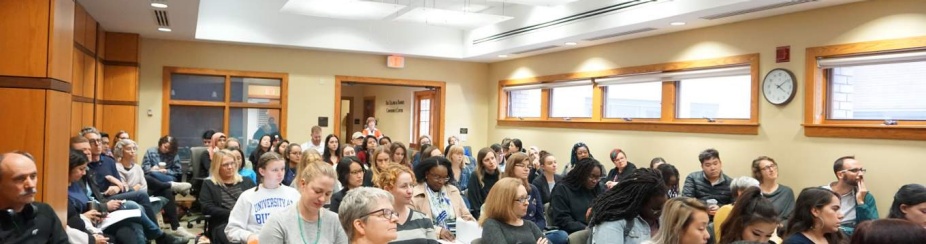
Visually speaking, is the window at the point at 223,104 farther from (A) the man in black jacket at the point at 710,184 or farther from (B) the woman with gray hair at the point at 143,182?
(A) the man in black jacket at the point at 710,184

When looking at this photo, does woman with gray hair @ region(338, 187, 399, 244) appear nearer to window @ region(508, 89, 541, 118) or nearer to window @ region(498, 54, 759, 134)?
window @ region(498, 54, 759, 134)

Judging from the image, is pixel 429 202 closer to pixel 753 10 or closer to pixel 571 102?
pixel 753 10

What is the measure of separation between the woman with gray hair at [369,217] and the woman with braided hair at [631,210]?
1.33m

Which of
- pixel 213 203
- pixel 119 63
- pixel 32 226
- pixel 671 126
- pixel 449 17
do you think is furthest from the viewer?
pixel 119 63

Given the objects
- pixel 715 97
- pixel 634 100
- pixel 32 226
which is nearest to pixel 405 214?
pixel 32 226

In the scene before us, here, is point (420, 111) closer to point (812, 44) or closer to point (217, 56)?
point (217, 56)

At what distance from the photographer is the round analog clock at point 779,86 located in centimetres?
678

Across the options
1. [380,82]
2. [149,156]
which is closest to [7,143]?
[149,156]

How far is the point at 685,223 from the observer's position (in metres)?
2.96

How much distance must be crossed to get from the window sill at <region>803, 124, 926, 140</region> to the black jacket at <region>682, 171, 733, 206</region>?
109 centimetres

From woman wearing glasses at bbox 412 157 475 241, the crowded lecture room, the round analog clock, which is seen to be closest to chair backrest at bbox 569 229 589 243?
the crowded lecture room

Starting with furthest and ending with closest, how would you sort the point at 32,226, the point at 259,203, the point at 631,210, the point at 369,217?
the point at 259,203 → the point at 631,210 → the point at 32,226 → the point at 369,217

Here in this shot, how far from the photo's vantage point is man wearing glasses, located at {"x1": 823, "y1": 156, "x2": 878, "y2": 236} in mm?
5309

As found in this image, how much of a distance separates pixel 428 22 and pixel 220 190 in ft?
15.1
